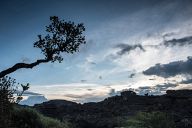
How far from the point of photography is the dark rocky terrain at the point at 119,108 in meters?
53.3

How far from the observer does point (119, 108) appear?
219 feet

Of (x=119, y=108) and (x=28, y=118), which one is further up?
(x=119, y=108)

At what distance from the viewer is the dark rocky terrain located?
175ft

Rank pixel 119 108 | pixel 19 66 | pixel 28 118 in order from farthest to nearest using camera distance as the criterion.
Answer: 1. pixel 119 108
2. pixel 28 118
3. pixel 19 66

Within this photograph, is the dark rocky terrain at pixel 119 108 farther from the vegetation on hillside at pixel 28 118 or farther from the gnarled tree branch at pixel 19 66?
the gnarled tree branch at pixel 19 66

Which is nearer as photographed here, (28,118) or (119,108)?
(28,118)

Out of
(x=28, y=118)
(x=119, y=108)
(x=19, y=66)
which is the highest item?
(x=119, y=108)

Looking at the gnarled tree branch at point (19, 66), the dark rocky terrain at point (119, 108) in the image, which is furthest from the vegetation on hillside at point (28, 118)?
the dark rocky terrain at point (119, 108)

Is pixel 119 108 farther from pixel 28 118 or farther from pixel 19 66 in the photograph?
pixel 19 66

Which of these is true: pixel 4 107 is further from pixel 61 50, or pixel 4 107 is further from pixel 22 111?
pixel 22 111

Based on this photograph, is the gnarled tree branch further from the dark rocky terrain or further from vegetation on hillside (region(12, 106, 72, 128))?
the dark rocky terrain

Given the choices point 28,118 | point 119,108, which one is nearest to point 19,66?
point 28,118

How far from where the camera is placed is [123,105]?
69688mm

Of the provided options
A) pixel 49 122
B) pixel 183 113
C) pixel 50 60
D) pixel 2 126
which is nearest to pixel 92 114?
pixel 183 113
